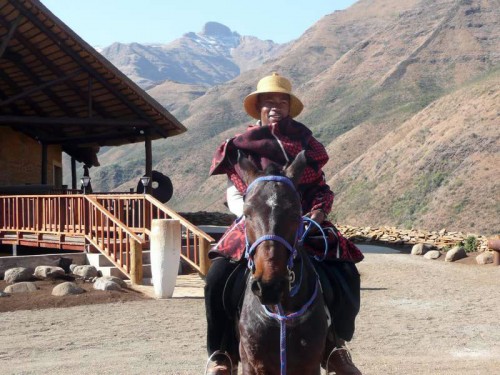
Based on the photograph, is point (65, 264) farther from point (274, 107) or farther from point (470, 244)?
point (470, 244)

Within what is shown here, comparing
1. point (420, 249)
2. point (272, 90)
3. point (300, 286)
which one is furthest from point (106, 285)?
point (420, 249)

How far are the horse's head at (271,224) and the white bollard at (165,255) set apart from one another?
9.01 metres

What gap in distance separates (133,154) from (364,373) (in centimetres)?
13283

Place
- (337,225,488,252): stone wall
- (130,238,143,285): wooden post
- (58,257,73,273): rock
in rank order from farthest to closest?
(337,225,488,252): stone wall, (58,257,73,273): rock, (130,238,143,285): wooden post

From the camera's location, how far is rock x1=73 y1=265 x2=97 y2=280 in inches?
565

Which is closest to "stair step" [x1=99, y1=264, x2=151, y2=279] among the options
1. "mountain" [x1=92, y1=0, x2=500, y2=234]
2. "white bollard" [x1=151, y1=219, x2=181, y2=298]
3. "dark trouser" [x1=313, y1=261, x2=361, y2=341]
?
"white bollard" [x1=151, y1=219, x2=181, y2=298]

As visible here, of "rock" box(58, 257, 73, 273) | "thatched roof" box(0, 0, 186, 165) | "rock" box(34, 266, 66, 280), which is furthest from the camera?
"thatched roof" box(0, 0, 186, 165)

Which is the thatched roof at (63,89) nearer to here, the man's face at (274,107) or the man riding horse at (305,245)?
the man's face at (274,107)

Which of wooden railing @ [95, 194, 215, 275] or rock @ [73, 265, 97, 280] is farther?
rock @ [73, 265, 97, 280]

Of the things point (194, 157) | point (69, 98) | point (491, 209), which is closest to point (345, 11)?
point (194, 157)

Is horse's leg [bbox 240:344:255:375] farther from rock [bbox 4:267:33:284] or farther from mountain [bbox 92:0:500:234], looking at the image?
mountain [bbox 92:0:500:234]

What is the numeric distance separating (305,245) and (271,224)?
0.99 m

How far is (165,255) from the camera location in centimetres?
1283

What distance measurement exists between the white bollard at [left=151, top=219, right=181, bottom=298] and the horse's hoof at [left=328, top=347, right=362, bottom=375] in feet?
27.4
